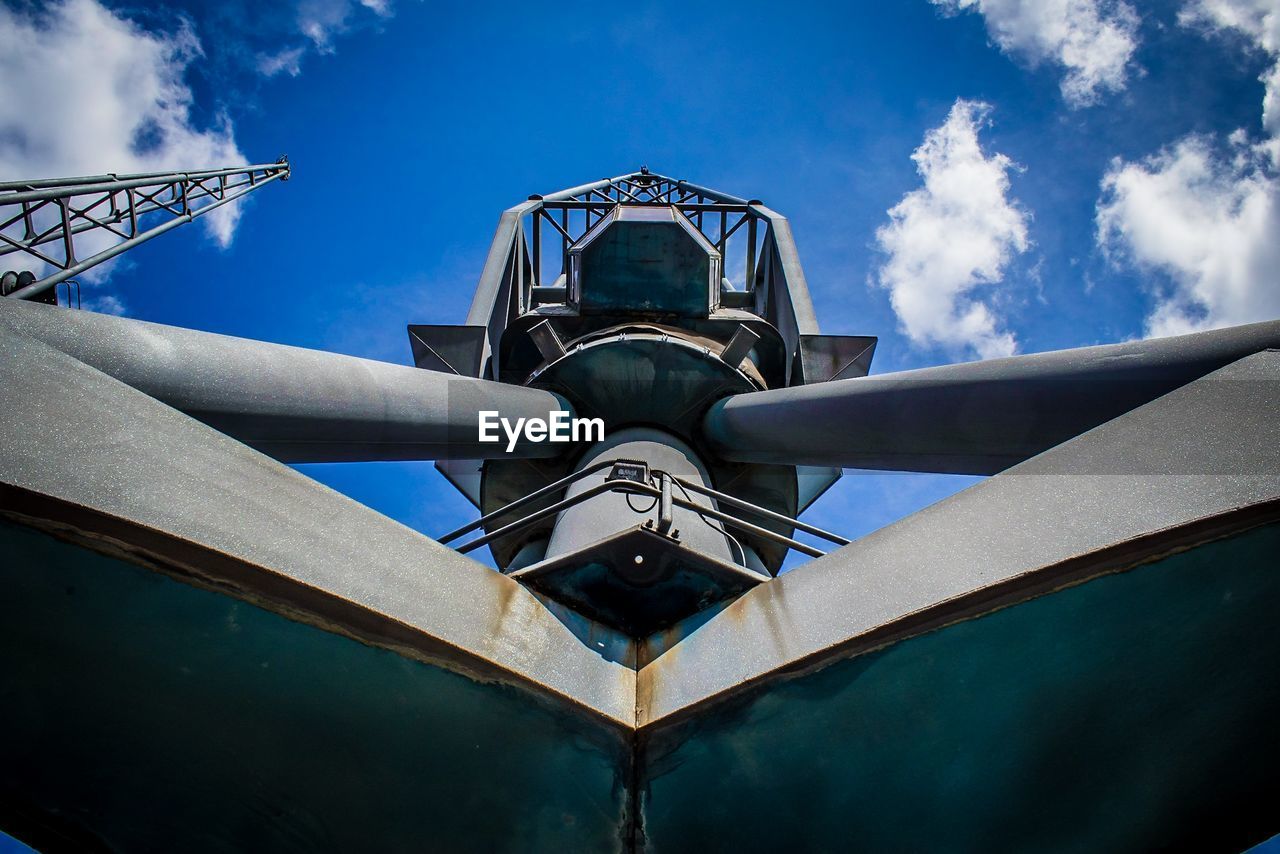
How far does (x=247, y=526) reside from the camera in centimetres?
169

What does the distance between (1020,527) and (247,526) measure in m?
1.92

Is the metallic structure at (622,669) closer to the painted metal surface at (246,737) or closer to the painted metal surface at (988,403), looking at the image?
the painted metal surface at (246,737)

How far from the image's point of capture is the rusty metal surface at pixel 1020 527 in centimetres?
171

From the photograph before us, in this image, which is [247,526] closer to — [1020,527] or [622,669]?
[622,669]

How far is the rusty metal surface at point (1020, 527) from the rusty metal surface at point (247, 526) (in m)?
0.39

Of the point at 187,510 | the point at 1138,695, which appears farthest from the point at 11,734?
the point at 1138,695

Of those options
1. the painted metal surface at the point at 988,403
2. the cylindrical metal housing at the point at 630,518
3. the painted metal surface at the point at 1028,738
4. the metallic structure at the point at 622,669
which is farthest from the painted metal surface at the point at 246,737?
the painted metal surface at the point at 988,403

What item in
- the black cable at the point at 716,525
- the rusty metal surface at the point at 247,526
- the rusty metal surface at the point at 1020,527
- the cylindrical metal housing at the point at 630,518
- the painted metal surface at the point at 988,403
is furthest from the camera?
the cylindrical metal housing at the point at 630,518

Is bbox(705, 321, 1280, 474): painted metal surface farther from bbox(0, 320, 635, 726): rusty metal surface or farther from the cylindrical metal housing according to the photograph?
bbox(0, 320, 635, 726): rusty metal surface

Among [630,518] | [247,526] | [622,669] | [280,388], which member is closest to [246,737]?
[247,526]

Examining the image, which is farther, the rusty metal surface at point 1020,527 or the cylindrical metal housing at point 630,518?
the cylindrical metal housing at point 630,518

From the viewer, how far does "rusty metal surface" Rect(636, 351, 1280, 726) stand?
171 centimetres

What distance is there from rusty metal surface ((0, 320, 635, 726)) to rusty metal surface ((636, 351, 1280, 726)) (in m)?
0.39

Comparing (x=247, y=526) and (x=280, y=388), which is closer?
→ (x=247, y=526)
